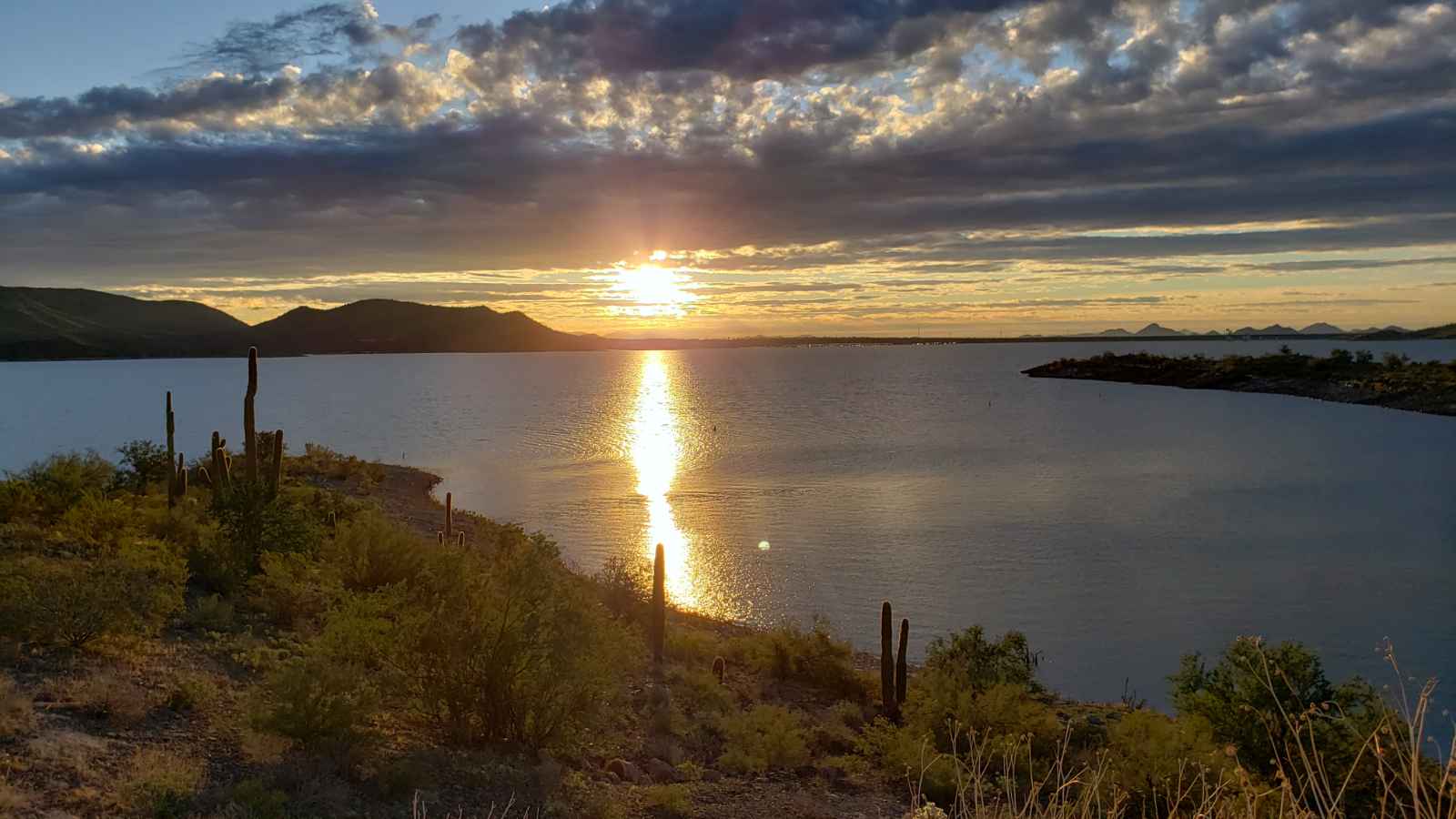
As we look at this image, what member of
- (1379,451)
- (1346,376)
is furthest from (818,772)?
(1346,376)

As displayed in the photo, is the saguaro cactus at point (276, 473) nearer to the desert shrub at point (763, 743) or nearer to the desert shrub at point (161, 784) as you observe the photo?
the desert shrub at point (763, 743)

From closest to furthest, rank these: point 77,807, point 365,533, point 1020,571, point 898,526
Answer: point 77,807
point 365,533
point 1020,571
point 898,526

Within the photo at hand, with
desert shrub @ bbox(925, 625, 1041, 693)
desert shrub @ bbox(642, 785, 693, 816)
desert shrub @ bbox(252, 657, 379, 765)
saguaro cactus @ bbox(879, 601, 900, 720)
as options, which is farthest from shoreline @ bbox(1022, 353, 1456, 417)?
desert shrub @ bbox(252, 657, 379, 765)

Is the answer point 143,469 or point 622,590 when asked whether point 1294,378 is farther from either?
point 143,469

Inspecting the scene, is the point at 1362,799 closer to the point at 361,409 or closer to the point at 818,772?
the point at 818,772

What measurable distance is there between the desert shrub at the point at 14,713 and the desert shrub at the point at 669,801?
7.16 meters

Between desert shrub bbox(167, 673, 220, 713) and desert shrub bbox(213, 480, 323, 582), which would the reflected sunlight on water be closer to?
desert shrub bbox(213, 480, 323, 582)

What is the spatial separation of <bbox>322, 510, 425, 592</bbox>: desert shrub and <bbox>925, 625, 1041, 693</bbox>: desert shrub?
11.8 metres

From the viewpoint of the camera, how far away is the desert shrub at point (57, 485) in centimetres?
2217

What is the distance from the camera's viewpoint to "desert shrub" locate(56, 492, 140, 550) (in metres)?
19.3

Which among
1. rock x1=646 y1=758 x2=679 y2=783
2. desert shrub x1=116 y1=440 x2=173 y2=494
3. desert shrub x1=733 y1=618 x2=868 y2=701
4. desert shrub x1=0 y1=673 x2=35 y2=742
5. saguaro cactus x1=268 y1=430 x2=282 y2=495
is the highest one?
saguaro cactus x1=268 y1=430 x2=282 y2=495

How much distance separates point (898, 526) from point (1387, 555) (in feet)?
65.9

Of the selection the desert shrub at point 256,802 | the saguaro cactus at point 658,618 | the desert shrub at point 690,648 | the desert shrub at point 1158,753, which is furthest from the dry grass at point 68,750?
the desert shrub at point 690,648

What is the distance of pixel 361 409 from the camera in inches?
4840
